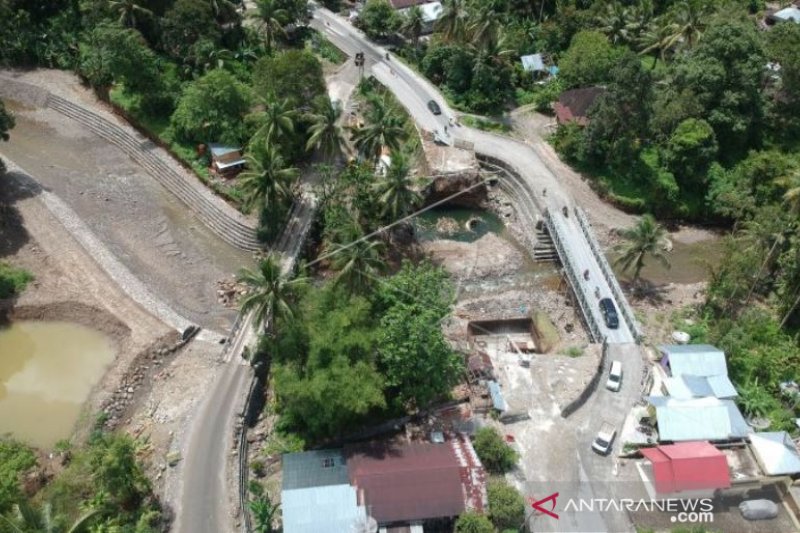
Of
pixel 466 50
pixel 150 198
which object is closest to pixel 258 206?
pixel 150 198

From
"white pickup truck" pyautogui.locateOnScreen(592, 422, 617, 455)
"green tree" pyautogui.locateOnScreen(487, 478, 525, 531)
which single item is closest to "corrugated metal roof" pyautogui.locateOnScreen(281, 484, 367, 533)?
"green tree" pyautogui.locateOnScreen(487, 478, 525, 531)

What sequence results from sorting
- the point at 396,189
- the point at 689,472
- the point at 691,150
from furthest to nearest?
the point at 691,150 → the point at 396,189 → the point at 689,472

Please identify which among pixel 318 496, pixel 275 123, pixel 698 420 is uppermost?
pixel 275 123

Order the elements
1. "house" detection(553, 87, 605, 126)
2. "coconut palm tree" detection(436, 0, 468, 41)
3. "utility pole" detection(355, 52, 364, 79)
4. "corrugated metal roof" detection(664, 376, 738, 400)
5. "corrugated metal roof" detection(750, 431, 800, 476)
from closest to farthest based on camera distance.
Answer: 1. "corrugated metal roof" detection(750, 431, 800, 476)
2. "corrugated metal roof" detection(664, 376, 738, 400)
3. "house" detection(553, 87, 605, 126)
4. "coconut palm tree" detection(436, 0, 468, 41)
5. "utility pole" detection(355, 52, 364, 79)

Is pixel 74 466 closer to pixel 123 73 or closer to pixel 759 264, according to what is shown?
pixel 123 73

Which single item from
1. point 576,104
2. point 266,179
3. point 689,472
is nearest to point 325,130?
point 266,179

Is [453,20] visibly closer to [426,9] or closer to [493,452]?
[426,9]

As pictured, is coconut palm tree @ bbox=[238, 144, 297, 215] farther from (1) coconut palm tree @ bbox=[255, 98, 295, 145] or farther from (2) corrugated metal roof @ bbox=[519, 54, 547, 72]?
(2) corrugated metal roof @ bbox=[519, 54, 547, 72]
